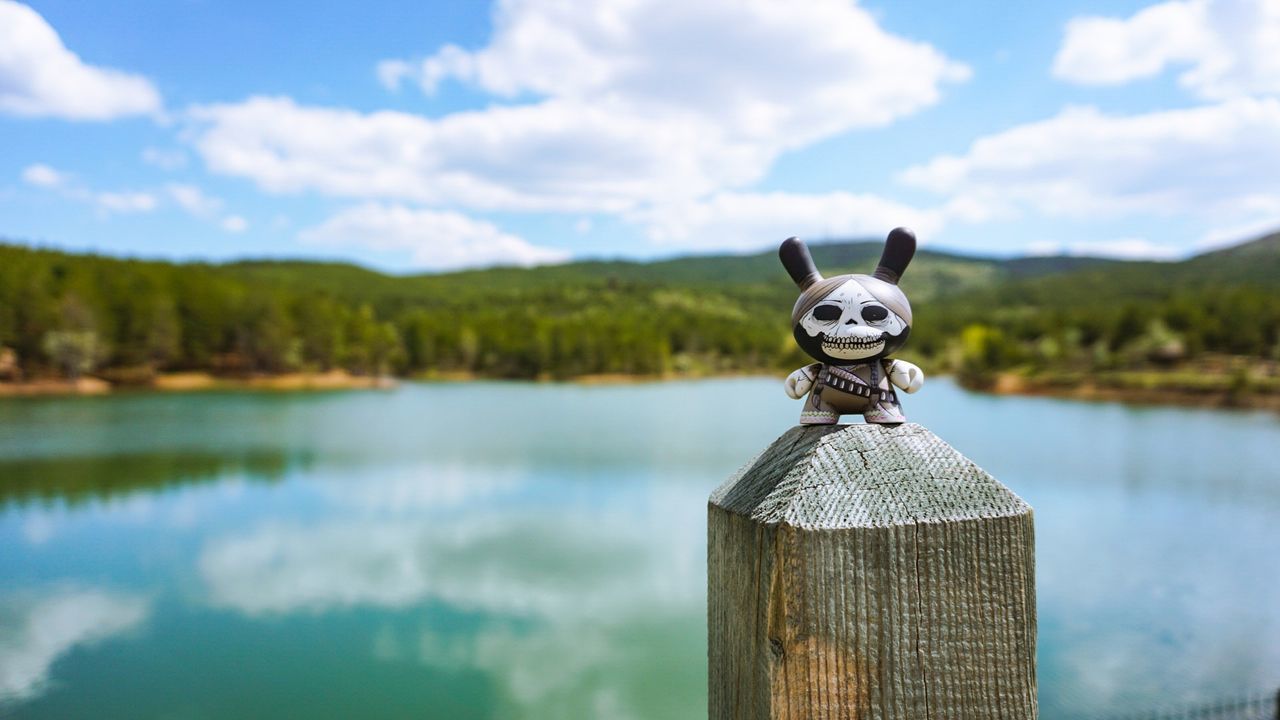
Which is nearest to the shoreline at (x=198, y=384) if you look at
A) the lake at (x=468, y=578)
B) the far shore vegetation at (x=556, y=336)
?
the far shore vegetation at (x=556, y=336)

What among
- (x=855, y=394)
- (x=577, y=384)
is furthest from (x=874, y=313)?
(x=577, y=384)

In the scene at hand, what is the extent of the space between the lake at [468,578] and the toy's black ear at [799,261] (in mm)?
7507

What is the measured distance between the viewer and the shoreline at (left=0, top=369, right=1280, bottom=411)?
44.2m

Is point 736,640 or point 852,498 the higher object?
point 852,498

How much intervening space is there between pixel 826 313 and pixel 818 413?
208 millimetres

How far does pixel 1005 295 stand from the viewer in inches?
4744

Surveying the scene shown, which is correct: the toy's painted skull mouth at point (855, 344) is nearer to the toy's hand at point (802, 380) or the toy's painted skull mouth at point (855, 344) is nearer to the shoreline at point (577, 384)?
the toy's hand at point (802, 380)

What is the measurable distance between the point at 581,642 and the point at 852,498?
29.9 feet

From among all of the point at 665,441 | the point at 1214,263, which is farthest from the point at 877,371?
the point at 1214,263

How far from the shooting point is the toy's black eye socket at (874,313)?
1.43 m

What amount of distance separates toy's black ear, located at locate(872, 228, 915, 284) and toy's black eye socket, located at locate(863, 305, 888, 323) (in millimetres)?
95

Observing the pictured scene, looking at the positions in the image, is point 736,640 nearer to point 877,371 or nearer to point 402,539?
point 877,371

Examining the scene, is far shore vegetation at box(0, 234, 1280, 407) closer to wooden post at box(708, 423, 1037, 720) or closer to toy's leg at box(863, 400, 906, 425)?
toy's leg at box(863, 400, 906, 425)

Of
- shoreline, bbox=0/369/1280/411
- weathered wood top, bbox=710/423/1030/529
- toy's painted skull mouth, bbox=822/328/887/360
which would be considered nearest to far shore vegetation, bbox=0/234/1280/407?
shoreline, bbox=0/369/1280/411
